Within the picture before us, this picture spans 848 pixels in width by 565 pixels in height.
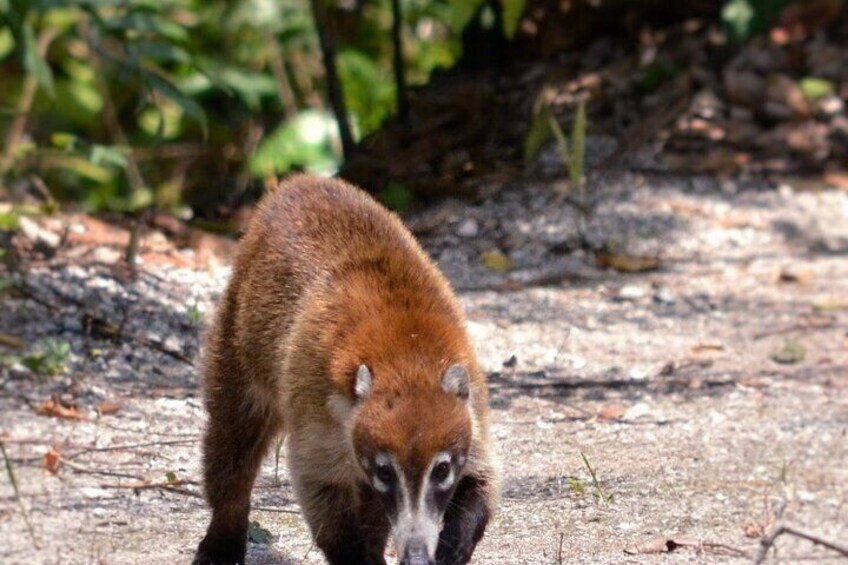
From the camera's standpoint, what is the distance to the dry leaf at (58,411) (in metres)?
5.41

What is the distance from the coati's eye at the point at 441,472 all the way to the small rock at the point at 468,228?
3.83 metres

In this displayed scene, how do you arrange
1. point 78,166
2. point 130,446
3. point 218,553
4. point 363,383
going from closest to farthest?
1. point 363,383
2. point 218,553
3. point 130,446
4. point 78,166

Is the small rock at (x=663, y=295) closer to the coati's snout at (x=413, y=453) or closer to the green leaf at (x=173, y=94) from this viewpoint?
the green leaf at (x=173, y=94)

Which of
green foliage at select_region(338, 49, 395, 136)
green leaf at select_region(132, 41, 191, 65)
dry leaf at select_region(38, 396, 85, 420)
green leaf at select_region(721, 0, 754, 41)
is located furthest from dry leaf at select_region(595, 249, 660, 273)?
dry leaf at select_region(38, 396, 85, 420)

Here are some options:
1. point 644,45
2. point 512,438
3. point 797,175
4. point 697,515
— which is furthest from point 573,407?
point 644,45

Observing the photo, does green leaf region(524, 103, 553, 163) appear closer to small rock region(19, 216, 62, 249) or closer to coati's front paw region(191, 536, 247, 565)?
small rock region(19, 216, 62, 249)

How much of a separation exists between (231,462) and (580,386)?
201 centimetres

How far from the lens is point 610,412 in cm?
591

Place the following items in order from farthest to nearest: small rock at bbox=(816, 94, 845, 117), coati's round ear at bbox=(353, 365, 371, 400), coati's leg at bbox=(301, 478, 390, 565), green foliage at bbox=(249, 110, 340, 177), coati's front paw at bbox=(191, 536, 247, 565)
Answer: small rock at bbox=(816, 94, 845, 117) → green foliage at bbox=(249, 110, 340, 177) → coati's front paw at bbox=(191, 536, 247, 565) → coati's leg at bbox=(301, 478, 390, 565) → coati's round ear at bbox=(353, 365, 371, 400)

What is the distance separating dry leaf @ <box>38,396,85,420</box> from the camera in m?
5.41

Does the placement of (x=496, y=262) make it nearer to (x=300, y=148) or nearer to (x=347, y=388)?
(x=300, y=148)

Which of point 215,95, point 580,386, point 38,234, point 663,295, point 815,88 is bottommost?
point 580,386

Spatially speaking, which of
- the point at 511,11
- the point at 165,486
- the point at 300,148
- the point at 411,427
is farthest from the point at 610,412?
the point at 300,148

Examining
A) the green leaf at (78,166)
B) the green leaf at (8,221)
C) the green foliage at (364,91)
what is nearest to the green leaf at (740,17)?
the green foliage at (364,91)
